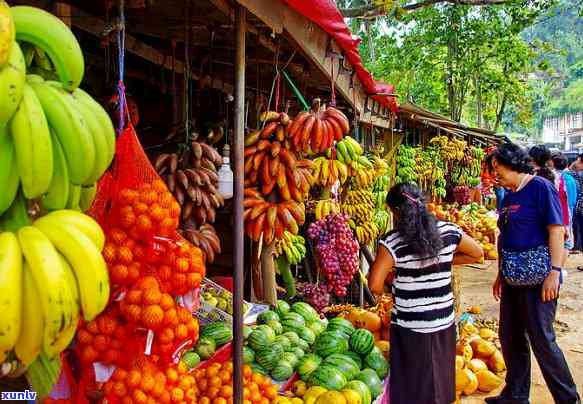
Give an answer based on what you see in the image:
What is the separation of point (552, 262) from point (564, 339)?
2.82 metres

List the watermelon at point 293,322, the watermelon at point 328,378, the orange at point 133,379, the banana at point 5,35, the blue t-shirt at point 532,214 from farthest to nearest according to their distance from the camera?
the watermelon at point 293,322, the blue t-shirt at point 532,214, the watermelon at point 328,378, the orange at point 133,379, the banana at point 5,35

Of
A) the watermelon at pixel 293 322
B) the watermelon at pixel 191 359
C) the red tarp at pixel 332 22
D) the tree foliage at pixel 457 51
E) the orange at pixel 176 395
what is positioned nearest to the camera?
the orange at pixel 176 395

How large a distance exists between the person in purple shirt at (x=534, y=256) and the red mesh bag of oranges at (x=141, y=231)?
2683 mm

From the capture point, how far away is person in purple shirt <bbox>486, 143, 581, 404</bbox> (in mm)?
3586

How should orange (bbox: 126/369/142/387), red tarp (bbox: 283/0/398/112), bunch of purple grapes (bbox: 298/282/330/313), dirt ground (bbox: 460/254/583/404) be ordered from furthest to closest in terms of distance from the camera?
bunch of purple grapes (bbox: 298/282/330/313), dirt ground (bbox: 460/254/583/404), red tarp (bbox: 283/0/398/112), orange (bbox: 126/369/142/387)

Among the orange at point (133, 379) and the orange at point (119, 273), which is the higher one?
the orange at point (119, 273)

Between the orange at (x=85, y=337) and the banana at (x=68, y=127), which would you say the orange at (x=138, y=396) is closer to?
the orange at (x=85, y=337)

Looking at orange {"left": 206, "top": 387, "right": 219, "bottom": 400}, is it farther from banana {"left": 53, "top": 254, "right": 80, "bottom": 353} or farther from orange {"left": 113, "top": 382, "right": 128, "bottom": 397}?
banana {"left": 53, "top": 254, "right": 80, "bottom": 353}

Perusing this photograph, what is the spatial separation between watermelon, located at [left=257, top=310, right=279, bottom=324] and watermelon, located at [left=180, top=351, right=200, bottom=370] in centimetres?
70

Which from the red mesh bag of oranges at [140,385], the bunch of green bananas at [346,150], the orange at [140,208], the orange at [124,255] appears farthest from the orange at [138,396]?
the bunch of green bananas at [346,150]

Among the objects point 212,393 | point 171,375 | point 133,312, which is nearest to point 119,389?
point 171,375

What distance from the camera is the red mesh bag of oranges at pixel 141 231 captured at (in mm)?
1723

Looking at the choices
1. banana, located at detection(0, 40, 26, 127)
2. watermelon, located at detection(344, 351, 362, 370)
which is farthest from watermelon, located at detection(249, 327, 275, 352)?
banana, located at detection(0, 40, 26, 127)

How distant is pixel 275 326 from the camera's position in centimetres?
358
